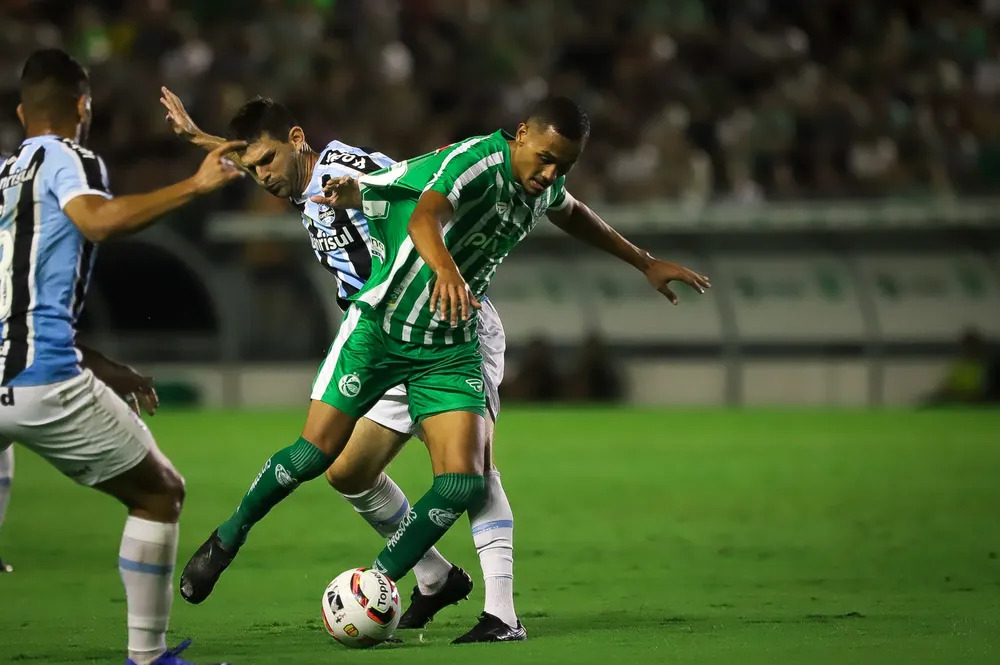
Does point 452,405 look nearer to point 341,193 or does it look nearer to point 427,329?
point 427,329

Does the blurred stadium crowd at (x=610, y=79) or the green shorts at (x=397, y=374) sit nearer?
the green shorts at (x=397, y=374)

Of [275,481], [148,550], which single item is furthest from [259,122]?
[148,550]

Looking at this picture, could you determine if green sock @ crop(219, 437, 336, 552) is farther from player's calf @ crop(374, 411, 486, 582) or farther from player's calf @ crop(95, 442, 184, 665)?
player's calf @ crop(95, 442, 184, 665)

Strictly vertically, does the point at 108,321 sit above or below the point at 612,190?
below

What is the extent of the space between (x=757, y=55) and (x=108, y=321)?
8.97 m

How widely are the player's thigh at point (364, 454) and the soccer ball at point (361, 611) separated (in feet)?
2.61

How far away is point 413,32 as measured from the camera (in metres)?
21.6

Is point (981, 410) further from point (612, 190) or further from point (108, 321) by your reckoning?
point (108, 321)

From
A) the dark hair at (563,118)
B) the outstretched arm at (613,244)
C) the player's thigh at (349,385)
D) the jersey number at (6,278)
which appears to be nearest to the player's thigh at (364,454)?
the player's thigh at (349,385)

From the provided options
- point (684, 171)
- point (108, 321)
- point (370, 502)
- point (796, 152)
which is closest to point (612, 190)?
point (684, 171)

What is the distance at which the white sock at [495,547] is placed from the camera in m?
5.84

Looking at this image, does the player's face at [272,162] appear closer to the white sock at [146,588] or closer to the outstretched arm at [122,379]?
the outstretched arm at [122,379]

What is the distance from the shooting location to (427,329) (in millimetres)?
5992

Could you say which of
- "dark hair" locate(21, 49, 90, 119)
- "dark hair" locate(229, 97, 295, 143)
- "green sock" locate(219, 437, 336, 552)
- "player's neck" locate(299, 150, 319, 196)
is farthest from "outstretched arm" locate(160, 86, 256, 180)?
"green sock" locate(219, 437, 336, 552)
